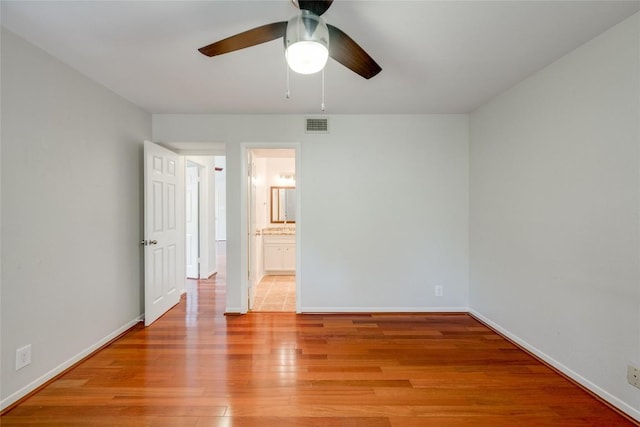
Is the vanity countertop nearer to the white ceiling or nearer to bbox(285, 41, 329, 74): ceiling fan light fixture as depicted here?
the white ceiling

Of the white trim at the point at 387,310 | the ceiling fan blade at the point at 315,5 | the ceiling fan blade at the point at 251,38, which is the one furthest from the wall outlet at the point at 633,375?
the ceiling fan blade at the point at 251,38

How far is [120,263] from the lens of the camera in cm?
278

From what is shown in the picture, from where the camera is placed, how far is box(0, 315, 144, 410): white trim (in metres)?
1.76

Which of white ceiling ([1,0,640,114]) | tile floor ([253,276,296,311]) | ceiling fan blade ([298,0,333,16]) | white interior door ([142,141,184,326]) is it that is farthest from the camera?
tile floor ([253,276,296,311])

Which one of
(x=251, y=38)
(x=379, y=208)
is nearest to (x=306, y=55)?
(x=251, y=38)

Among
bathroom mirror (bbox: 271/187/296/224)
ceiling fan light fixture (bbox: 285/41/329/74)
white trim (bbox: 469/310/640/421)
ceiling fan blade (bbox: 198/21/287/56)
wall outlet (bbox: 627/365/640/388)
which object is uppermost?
ceiling fan blade (bbox: 198/21/287/56)

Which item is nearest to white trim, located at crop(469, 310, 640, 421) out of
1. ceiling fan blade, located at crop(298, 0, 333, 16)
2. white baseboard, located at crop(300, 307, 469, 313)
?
white baseboard, located at crop(300, 307, 469, 313)

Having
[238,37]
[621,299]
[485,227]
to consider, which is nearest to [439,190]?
[485,227]

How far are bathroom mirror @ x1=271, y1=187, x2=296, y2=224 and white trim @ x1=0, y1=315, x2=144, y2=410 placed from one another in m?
3.22

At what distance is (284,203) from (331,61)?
3798 millimetres

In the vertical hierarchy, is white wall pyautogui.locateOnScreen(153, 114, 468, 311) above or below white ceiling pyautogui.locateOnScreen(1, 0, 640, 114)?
below

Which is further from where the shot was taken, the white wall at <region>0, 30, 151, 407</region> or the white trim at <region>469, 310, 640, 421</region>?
the white wall at <region>0, 30, 151, 407</region>

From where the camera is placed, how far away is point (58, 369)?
208 centimetres

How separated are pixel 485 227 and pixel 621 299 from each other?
4.46 feet
